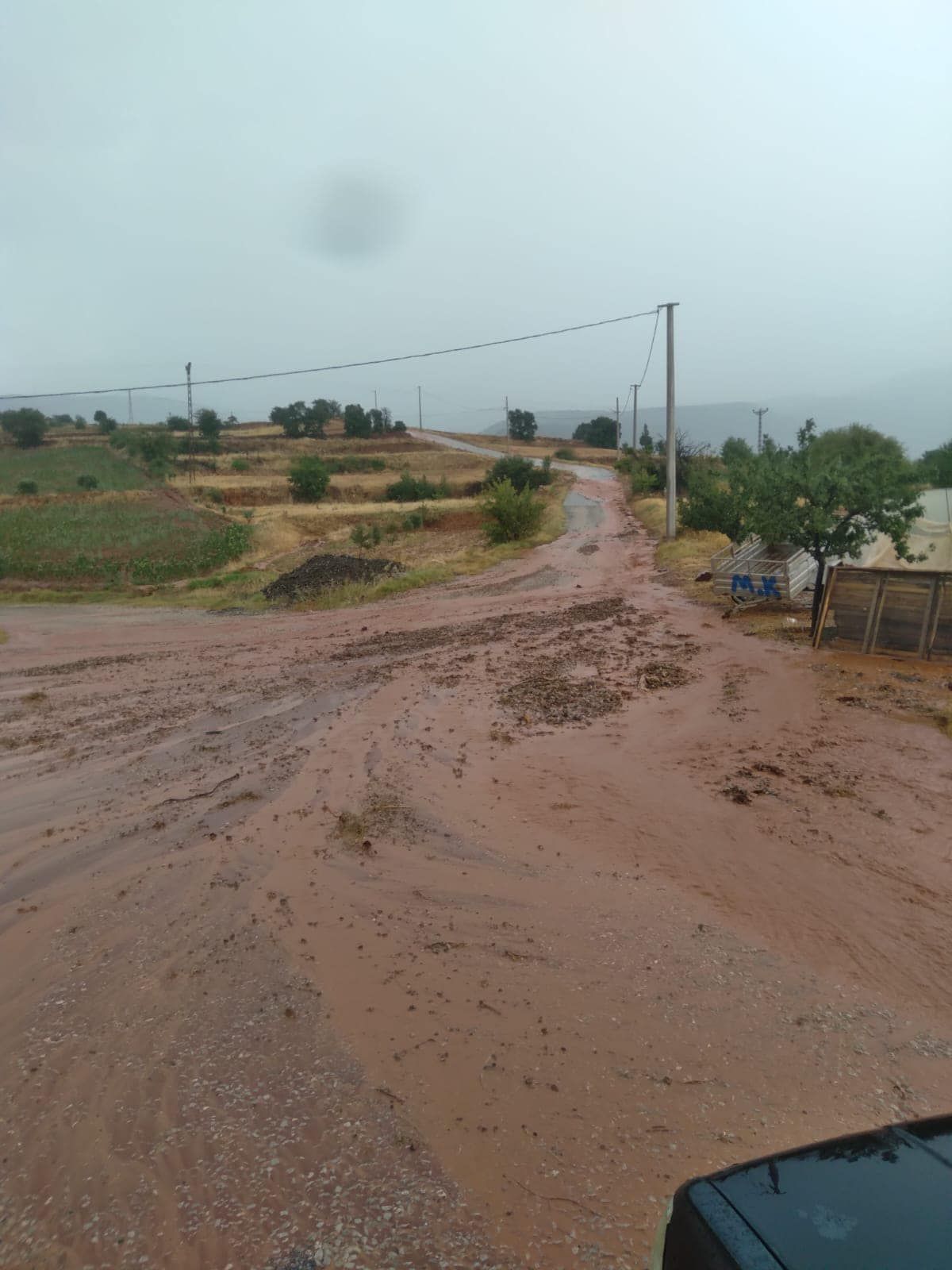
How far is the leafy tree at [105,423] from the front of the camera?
7981 centimetres

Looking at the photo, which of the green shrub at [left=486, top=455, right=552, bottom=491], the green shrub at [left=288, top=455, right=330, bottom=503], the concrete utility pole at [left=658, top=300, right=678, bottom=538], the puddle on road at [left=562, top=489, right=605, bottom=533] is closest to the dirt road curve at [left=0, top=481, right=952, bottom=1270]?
the concrete utility pole at [left=658, top=300, right=678, bottom=538]

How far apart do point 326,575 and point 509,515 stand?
9.73m

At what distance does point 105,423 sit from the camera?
8438cm

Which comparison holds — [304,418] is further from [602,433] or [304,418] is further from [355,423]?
[602,433]

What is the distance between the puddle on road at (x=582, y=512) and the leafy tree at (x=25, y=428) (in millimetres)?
49240

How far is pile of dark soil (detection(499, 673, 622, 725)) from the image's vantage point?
10.2 metres

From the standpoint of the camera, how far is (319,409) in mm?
84812

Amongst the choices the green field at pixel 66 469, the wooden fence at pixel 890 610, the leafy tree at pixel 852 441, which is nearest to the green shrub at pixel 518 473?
the leafy tree at pixel 852 441

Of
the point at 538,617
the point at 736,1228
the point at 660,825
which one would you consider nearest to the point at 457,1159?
the point at 736,1228

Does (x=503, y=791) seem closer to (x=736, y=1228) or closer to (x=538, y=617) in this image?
(x=736, y=1228)

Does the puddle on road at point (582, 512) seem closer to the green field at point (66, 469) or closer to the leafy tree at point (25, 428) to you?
the green field at point (66, 469)

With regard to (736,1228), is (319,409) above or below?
above

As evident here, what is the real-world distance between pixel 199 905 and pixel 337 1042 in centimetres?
201

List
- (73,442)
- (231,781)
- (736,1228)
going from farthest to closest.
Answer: (73,442)
(231,781)
(736,1228)
